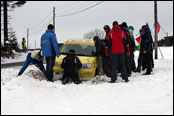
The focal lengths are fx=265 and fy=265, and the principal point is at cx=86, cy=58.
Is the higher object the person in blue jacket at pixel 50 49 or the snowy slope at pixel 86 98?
the person in blue jacket at pixel 50 49

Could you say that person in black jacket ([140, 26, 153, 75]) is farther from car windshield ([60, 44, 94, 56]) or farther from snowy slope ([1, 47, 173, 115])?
car windshield ([60, 44, 94, 56])

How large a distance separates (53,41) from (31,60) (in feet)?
4.58

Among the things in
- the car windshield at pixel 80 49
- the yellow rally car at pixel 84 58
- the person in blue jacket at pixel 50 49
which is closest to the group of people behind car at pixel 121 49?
the yellow rally car at pixel 84 58

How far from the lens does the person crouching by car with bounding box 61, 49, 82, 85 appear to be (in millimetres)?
8625

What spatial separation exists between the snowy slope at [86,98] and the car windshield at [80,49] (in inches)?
97.8

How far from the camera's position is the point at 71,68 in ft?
28.5

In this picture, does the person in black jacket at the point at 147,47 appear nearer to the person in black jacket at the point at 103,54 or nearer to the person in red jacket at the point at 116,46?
the person in black jacket at the point at 103,54

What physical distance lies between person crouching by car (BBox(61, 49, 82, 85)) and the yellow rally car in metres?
0.38

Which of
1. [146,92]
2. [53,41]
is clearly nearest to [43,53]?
[53,41]

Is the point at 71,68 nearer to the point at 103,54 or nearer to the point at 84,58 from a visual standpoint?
the point at 84,58

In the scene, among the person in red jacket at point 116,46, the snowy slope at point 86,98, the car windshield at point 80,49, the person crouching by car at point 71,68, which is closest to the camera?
the snowy slope at point 86,98

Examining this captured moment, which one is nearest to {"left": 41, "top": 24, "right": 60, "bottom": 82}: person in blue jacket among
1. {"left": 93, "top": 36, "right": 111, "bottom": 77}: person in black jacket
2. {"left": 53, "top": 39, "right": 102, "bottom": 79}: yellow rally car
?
{"left": 53, "top": 39, "right": 102, "bottom": 79}: yellow rally car

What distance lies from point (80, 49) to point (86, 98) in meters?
4.52

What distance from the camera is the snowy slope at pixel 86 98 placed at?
17.0 ft
